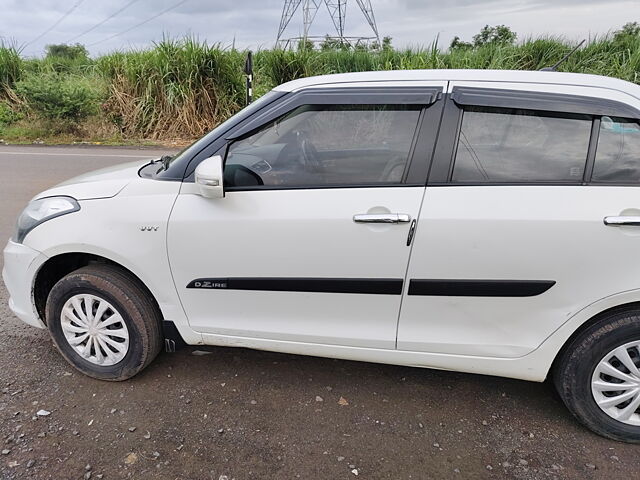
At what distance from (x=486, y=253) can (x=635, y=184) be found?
0.74m

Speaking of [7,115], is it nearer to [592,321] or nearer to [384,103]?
[384,103]

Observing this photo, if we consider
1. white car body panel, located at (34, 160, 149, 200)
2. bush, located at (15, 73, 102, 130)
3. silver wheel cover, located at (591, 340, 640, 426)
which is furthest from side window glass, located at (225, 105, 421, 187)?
bush, located at (15, 73, 102, 130)

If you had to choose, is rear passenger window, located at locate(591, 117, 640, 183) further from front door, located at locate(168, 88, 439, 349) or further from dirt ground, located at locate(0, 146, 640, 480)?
dirt ground, located at locate(0, 146, 640, 480)

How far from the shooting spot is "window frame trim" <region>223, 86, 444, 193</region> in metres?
2.38

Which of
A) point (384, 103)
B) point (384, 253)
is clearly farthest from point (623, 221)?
point (384, 103)

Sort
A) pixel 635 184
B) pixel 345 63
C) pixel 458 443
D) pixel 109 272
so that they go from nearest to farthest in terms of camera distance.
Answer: pixel 635 184, pixel 458 443, pixel 109 272, pixel 345 63

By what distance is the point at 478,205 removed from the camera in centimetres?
227

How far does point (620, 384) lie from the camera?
7.70ft

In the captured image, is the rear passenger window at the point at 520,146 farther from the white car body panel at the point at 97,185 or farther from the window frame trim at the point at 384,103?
the white car body panel at the point at 97,185

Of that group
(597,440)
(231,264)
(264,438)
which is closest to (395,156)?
(231,264)

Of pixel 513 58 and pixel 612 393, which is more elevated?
pixel 513 58

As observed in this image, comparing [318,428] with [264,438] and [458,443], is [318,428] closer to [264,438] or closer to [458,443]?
[264,438]

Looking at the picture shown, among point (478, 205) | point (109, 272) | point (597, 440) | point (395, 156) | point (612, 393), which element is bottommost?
point (597, 440)

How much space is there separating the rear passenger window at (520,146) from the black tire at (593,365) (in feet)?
2.29
